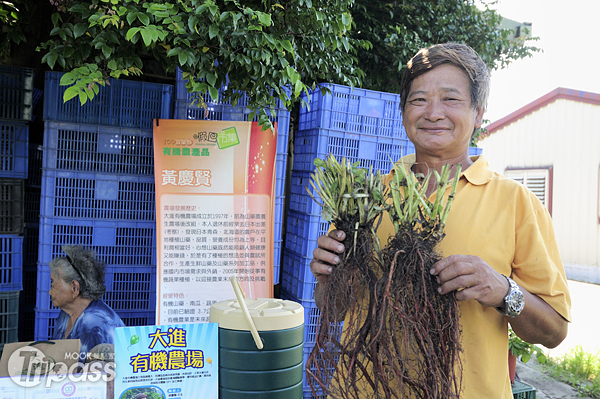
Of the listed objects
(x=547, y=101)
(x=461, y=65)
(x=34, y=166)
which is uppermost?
(x=547, y=101)

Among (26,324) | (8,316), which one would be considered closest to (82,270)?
(8,316)

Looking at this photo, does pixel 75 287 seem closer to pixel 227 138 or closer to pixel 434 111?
pixel 227 138

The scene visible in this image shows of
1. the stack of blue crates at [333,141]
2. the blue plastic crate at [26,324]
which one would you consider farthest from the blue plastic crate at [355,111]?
the blue plastic crate at [26,324]

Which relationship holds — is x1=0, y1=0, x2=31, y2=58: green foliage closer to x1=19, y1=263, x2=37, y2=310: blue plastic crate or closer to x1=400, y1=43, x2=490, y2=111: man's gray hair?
x1=19, y1=263, x2=37, y2=310: blue plastic crate

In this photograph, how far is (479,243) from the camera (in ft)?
3.75

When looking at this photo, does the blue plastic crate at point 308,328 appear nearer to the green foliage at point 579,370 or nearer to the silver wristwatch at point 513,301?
the silver wristwatch at point 513,301

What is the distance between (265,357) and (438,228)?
590 millimetres

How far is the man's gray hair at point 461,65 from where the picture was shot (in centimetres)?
119

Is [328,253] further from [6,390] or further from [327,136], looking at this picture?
[327,136]

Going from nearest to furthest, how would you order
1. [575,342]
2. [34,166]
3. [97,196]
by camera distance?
1. [97,196]
2. [34,166]
3. [575,342]

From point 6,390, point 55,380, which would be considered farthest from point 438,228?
point 6,390

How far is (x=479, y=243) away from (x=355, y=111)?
1.69m

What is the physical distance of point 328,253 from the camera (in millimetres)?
1139
